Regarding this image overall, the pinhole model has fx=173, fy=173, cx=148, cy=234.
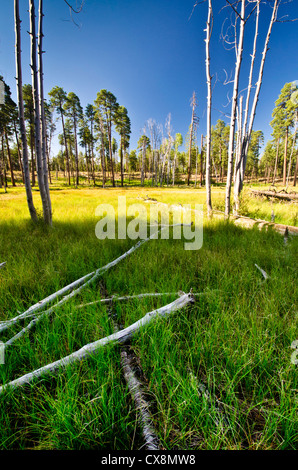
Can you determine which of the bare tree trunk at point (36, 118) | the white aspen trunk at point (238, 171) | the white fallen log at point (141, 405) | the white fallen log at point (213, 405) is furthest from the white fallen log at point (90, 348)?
the white aspen trunk at point (238, 171)

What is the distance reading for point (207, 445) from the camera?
0.91 metres

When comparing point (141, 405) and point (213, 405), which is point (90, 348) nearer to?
point (141, 405)

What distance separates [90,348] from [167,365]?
61cm

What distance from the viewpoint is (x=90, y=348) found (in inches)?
53.3

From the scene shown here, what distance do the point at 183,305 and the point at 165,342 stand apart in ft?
1.40

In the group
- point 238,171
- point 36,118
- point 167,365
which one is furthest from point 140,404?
point 238,171

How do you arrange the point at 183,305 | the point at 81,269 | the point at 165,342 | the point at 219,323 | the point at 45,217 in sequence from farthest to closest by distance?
the point at 45,217 < the point at 81,269 < the point at 183,305 < the point at 219,323 < the point at 165,342

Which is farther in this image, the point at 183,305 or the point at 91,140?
the point at 91,140

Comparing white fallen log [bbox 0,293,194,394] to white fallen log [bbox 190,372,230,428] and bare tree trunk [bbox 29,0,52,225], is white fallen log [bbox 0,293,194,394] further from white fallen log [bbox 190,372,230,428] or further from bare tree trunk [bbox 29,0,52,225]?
bare tree trunk [bbox 29,0,52,225]

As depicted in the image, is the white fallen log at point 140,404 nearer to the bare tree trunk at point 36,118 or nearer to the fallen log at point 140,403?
the fallen log at point 140,403

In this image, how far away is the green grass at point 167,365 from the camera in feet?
3.12

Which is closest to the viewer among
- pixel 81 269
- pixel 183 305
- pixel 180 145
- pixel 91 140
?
pixel 183 305
